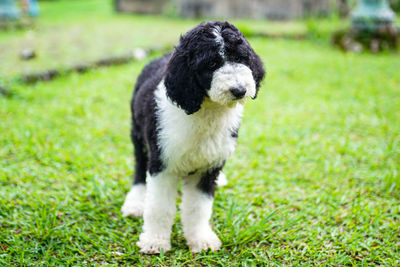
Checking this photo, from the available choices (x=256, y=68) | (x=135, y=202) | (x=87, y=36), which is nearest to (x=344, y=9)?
(x=87, y=36)

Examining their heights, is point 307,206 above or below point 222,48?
below

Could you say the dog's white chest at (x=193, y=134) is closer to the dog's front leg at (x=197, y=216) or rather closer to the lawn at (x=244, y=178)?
the dog's front leg at (x=197, y=216)

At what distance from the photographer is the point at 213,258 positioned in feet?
9.81

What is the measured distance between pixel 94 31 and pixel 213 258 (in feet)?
32.4

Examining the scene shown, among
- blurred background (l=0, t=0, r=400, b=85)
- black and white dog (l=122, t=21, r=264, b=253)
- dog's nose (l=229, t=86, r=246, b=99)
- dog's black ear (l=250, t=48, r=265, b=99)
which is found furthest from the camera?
blurred background (l=0, t=0, r=400, b=85)

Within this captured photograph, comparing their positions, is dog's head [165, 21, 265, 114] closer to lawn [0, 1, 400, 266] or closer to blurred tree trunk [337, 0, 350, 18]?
lawn [0, 1, 400, 266]

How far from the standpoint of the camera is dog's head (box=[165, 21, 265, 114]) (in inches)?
93.7

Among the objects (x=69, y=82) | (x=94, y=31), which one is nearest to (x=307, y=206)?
(x=69, y=82)

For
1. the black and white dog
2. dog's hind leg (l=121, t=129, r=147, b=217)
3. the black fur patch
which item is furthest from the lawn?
the black fur patch

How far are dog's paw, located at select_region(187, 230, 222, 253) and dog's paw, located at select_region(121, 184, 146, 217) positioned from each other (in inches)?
24.5

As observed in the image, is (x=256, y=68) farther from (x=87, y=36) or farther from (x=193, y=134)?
(x=87, y=36)

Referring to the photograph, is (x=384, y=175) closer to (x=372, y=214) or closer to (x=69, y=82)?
(x=372, y=214)

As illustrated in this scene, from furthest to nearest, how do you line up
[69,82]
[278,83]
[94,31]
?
[94,31], [278,83], [69,82]

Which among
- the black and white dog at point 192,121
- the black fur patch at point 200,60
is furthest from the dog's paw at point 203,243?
the black fur patch at point 200,60
